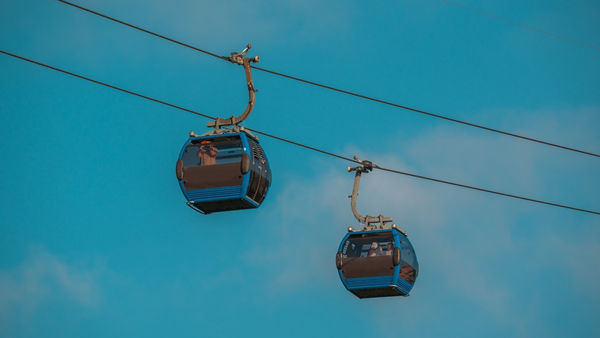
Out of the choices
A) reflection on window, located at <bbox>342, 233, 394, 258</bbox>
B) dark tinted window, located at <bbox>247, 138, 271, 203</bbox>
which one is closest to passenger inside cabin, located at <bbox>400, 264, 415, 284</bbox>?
reflection on window, located at <bbox>342, 233, 394, 258</bbox>

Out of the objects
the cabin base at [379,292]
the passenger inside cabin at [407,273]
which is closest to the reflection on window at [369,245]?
the passenger inside cabin at [407,273]

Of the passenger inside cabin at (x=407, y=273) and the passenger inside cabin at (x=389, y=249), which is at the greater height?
the passenger inside cabin at (x=389, y=249)

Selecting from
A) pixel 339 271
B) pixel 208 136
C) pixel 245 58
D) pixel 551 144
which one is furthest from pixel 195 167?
pixel 551 144

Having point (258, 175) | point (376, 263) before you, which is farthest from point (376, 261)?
point (258, 175)

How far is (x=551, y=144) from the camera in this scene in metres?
32.7

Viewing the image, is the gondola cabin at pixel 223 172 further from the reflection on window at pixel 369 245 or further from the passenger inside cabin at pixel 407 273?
the passenger inside cabin at pixel 407 273

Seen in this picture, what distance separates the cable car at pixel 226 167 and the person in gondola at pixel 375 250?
456 centimetres

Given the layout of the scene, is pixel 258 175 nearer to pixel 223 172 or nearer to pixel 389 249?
pixel 223 172

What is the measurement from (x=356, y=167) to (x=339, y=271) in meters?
3.08

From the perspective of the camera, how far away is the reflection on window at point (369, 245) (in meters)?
35.4

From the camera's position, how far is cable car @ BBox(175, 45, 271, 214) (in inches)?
1224

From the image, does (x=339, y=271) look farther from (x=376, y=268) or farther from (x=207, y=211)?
(x=207, y=211)

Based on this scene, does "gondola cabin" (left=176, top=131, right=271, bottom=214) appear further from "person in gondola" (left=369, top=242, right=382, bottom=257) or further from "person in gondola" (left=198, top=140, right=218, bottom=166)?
"person in gondola" (left=369, top=242, right=382, bottom=257)

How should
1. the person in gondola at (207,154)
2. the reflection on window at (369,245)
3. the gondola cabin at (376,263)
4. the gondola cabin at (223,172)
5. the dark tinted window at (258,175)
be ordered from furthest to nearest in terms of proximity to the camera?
the reflection on window at (369,245) → the gondola cabin at (376,263) → the person in gondola at (207,154) → the dark tinted window at (258,175) → the gondola cabin at (223,172)
